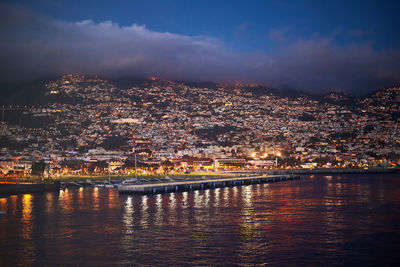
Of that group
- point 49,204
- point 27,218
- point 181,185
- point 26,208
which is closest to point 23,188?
point 49,204

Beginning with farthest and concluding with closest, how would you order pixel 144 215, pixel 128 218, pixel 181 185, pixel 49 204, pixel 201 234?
pixel 181 185, pixel 49 204, pixel 144 215, pixel 128 218, pixel 201 234

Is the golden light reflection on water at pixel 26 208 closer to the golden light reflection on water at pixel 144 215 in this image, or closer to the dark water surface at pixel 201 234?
the dark water surface at pixel 201 234

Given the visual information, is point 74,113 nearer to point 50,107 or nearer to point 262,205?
point 50,107

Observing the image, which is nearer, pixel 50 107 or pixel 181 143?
pixel 50 107

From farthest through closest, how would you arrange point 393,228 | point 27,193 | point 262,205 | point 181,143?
1. point 181,143
2. point 27,193
3. point 262,205
4. point 393,228

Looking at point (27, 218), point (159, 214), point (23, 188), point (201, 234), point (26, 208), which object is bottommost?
point (201, 234)

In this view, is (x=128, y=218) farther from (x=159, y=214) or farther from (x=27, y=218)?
(x=27, y=218)

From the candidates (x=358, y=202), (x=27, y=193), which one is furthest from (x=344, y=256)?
(x=27, y=193)

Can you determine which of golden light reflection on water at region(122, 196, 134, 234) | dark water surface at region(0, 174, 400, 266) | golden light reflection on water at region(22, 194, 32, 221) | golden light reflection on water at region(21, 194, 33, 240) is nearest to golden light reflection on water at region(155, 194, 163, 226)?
dark water surface at region(0, 174, 400, 266)

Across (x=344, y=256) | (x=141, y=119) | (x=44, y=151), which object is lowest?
(x=344, y=256)
